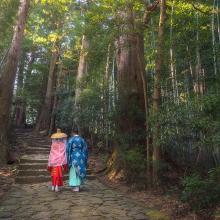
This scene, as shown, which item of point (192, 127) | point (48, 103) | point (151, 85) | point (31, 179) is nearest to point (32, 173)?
point (31, 179)

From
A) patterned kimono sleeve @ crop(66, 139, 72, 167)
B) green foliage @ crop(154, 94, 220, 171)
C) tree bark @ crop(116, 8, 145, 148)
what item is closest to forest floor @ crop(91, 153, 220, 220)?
green foliage @ crop(154, 94, 220, 171)

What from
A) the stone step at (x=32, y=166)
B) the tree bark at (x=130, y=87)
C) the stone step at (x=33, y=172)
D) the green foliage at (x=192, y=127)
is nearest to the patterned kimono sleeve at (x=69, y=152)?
the tree bark at (x=130, y=87)

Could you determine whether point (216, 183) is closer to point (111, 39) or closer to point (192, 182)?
point (192, 182)

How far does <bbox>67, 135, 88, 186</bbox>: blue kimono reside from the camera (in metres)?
8.24

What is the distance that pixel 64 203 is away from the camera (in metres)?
6.81

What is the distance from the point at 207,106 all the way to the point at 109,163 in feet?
19.0

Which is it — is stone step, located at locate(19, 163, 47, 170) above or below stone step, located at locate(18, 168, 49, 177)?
above

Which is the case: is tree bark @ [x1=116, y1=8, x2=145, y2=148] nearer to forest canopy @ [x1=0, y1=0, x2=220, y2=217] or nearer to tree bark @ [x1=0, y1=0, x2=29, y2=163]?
forest canopy @ [x1=0, y1=0, x2=220, y2=217]

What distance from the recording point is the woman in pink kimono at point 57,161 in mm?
8250

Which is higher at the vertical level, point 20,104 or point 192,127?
point 20,104

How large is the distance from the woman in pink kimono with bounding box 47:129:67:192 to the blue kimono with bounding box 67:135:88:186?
0.67ft

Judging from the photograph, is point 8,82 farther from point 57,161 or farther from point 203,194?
point 203,194

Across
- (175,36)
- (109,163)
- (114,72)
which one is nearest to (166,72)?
(175,36)

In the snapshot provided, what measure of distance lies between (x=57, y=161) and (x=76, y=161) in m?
0.49
